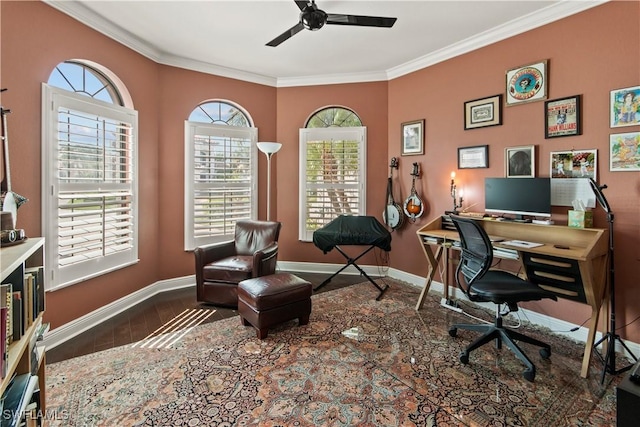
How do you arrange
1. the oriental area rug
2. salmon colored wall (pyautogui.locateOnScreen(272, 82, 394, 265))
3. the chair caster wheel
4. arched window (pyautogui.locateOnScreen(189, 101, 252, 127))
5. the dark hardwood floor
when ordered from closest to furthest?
the oriental area rug < the chair caster wheel < the dark hardwood floor < arched window (pyautogui.locateOnScreen(189, 101, 252, 127)) < salmon colored wall (pyautogui.locateOnScreen(272, 82, 394, 265))

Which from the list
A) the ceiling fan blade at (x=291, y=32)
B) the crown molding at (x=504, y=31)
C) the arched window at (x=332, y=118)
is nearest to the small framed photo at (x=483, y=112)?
the crown molding at (x=504, y=31)

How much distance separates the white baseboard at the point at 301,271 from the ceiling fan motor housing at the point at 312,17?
326cm

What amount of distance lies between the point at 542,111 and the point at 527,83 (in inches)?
13.2

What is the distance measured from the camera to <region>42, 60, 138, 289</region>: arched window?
2.67m

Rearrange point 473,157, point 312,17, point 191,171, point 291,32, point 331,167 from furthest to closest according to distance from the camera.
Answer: point 331,167 → point 191,171 → point 473,157 → point 291,32 → point 312,17

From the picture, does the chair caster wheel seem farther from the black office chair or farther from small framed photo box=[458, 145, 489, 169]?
small framed photo box=[458, 145, 489, 169]

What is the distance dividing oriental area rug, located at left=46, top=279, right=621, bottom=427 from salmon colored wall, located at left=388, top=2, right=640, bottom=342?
95 centimetres

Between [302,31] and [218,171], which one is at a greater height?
[302,31]

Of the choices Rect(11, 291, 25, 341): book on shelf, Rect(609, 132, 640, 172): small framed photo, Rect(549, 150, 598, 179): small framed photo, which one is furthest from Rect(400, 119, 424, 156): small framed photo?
Rect(11, 291, 25, 341): book on shelf

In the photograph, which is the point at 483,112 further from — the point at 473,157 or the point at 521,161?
the point at 521,161

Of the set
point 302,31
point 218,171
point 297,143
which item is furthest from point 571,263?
point 218,171

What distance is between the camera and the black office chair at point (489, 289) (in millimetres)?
2227

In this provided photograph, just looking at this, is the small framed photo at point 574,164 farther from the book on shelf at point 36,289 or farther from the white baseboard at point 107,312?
the white baseboard at point 107,312

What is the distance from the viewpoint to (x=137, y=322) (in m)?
3.11
